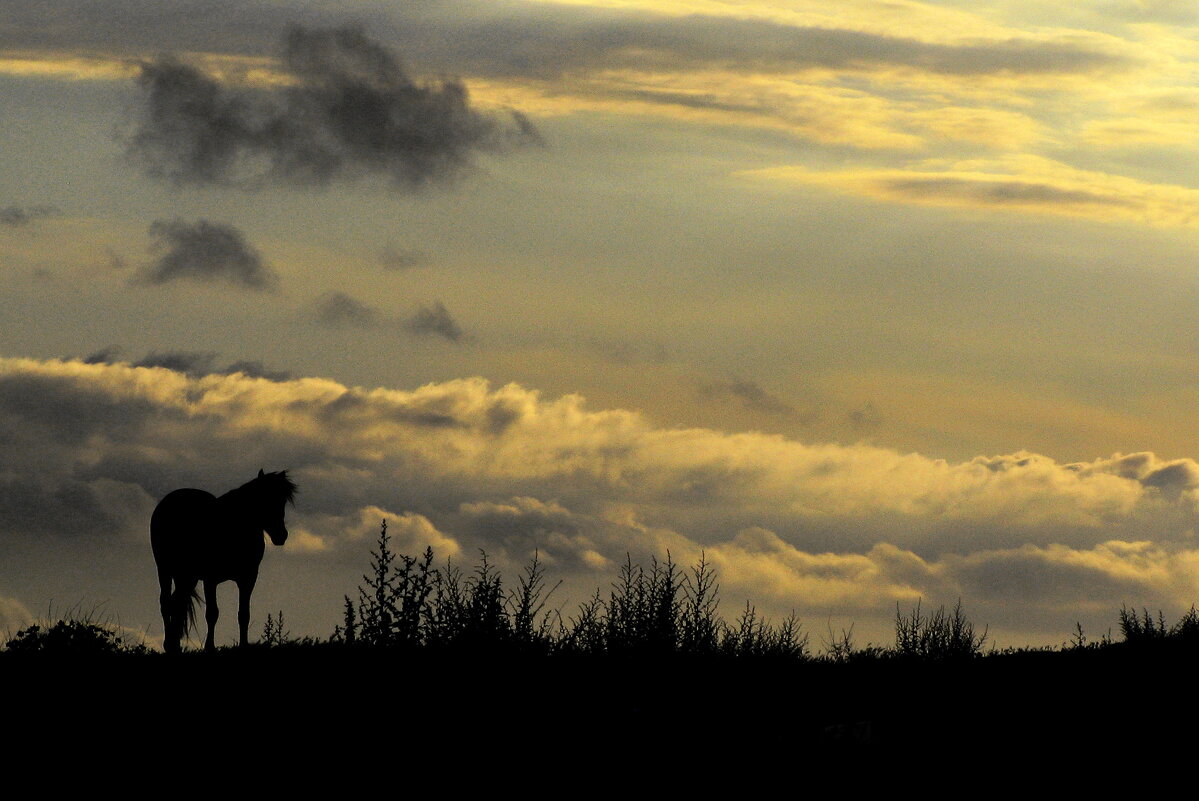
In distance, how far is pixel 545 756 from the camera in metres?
11.9

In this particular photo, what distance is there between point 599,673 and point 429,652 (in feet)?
7.32

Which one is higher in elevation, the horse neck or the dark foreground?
the horse neck

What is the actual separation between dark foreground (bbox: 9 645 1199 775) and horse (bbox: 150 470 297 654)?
12.8ft

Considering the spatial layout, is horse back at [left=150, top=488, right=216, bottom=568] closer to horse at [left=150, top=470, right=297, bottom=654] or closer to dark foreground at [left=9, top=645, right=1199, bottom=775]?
horse at [left=150, top=470, right=297, bottom=654]

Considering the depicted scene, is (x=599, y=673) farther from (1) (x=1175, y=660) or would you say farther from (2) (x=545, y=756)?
(1) (x=1175, y=660)

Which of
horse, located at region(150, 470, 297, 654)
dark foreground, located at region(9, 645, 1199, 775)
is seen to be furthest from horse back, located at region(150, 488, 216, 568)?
dark foreground, located at region(9, 645, 1199, 775)

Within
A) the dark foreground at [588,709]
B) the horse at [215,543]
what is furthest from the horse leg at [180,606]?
the dark foreground at [588,709]

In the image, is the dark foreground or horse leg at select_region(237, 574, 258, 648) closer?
the dark foreground

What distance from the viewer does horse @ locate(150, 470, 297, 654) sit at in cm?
2077

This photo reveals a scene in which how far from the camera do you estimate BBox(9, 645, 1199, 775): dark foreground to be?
12.1 metres

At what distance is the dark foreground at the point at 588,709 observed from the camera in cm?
1206

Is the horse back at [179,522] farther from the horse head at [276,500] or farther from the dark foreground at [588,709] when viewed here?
the dark foreground at [588,709]

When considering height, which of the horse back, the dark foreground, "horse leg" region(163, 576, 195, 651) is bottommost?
the dark foreground

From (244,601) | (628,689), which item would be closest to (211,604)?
(244,601)
